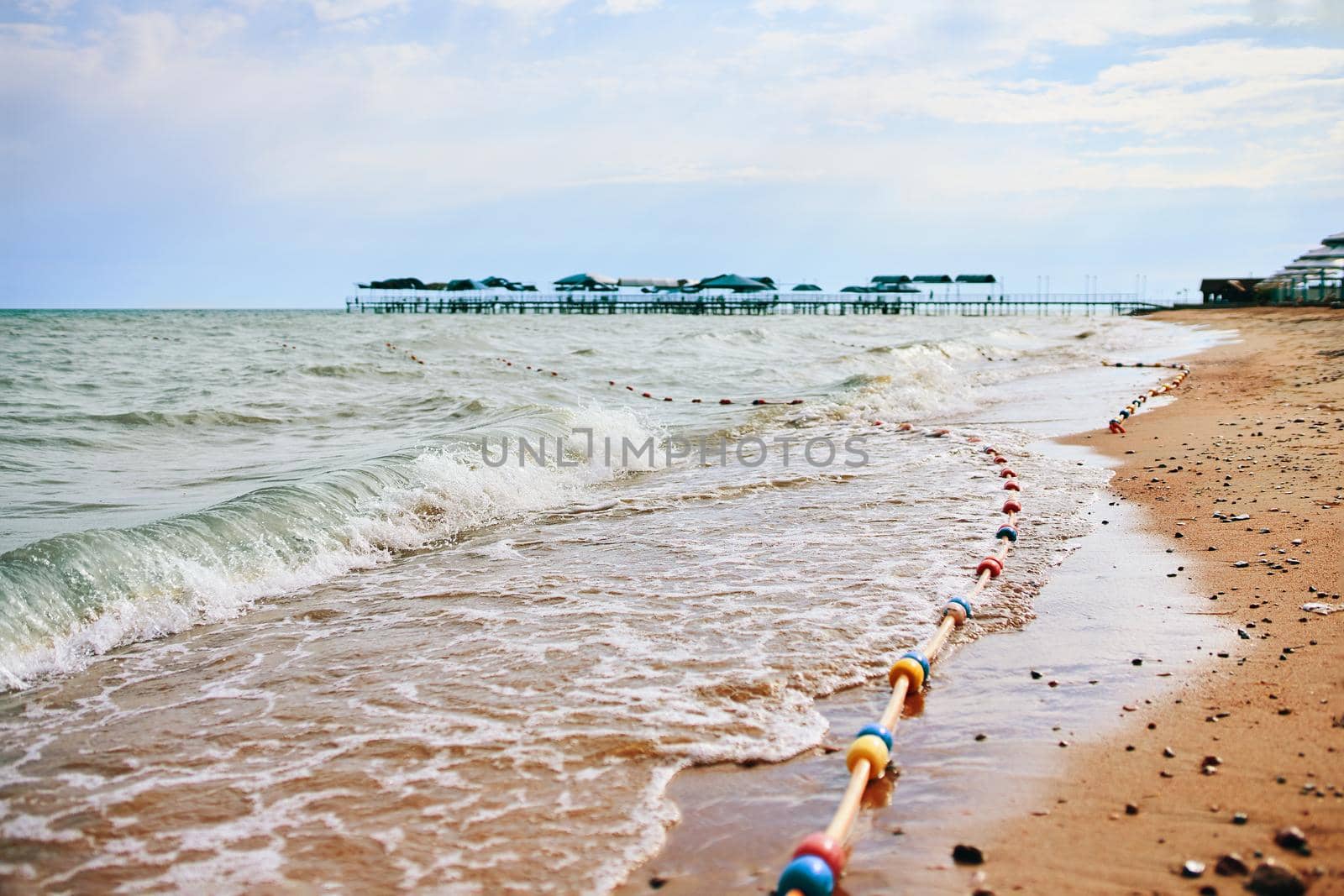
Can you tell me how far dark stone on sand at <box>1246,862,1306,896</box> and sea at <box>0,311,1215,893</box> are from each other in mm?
1388

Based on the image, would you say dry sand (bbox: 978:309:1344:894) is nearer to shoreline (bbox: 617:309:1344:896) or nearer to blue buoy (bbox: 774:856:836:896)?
shoreline (bbox: 617:309:1344:896)

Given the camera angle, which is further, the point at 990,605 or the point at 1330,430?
the point at 1330,430

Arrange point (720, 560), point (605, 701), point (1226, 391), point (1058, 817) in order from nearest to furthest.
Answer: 1. point (1058, 817)
2. point (605, 701)
3. point (720, 560)
4. point (1226, 391)

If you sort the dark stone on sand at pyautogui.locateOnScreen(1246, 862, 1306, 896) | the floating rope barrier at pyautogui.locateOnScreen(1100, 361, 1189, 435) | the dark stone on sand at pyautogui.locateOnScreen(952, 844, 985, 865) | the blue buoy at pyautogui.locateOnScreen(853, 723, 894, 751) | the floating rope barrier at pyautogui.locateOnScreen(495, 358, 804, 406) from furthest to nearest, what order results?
the floating rope barrier at pyautogui.locateOnScreen(495, 358, 804, 406) → the floating rope barrier at pyautogui.locateOnScreen(1100, 361, 1189, 435) → the blue buoy at pyautogui.locateOnScreen(853, 723, 894, 751) → the dark stone on sand at pyautogui.locateOnScreen(952, 844, 985, 865) → the dark stone on sand at pyautogui.locateOnScreen(1246, 862, 1306, 896)

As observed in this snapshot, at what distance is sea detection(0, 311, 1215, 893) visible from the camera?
9.16 ft

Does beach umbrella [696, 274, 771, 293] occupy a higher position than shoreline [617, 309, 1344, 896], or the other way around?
beach umbrella [696, 274, 771, 293]

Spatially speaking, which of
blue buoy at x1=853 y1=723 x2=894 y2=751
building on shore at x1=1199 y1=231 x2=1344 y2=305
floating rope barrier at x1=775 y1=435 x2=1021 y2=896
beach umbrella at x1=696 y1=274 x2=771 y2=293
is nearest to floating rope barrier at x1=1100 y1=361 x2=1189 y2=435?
floating rope barrier at x1=775 y1=435 x2=1021 y2=896

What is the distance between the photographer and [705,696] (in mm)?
3633

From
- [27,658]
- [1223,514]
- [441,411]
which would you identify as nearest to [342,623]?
[27,658]

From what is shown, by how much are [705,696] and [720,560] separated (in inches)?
83.8

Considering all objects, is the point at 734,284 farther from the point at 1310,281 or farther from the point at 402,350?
the point at 402,350

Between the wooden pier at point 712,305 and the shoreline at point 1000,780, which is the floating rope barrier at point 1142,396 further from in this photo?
the wooden pier at point 712,305

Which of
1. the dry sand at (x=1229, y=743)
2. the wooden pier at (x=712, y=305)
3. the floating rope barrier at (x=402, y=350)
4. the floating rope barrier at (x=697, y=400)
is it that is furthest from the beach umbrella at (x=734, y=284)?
the dry sand at (x=1229, y=743)

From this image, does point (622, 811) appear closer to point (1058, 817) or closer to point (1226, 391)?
point (1058, 817)
